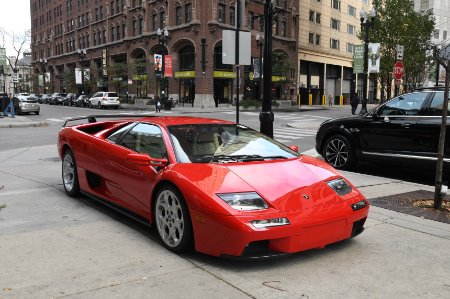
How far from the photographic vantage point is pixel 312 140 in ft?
52.2

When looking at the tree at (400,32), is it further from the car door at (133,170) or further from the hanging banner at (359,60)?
the car door at (133,170)

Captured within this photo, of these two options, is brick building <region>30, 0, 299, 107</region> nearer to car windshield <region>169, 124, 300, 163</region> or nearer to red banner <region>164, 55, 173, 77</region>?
red banner <region>164, 55, 173, 77</region>

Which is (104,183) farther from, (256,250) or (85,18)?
(85,18)

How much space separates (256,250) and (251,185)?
0.58 metres

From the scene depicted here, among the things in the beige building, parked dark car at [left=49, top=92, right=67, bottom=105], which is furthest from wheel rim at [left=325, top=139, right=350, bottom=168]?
parked dark car at [left=49, top=92, right=67, bottom=105]

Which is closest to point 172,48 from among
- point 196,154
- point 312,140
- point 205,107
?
point 205,107

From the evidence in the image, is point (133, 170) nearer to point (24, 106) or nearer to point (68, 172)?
point (68, 172)

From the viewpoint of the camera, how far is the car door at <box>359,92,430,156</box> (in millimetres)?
7953

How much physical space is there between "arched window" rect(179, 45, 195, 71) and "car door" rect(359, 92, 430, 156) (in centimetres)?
4108

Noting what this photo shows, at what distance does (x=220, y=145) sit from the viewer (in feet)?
16.1

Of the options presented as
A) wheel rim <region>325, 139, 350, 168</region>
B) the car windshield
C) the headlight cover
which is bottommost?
wheel rim <region>325, 139, 350, 168</region>

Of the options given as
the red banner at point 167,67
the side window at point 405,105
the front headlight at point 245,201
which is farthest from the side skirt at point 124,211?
the red banner at point 167,67

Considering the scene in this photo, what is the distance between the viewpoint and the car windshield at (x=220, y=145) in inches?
181

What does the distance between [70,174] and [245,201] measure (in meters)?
3.74
